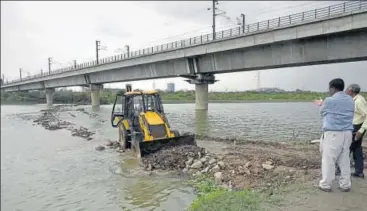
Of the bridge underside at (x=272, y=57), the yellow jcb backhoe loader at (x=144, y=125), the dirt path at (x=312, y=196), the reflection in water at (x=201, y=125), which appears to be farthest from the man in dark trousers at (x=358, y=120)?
the bridge underside at (x=272, y=57)

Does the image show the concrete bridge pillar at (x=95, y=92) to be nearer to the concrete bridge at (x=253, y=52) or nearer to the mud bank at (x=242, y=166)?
the concrete bridge at (x=253, y=52)

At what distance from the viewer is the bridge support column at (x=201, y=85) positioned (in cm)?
4194

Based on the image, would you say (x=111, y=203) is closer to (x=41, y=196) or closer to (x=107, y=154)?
(x=41, y=196)

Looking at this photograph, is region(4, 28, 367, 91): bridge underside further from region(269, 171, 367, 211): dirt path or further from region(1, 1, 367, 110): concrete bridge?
region(269, 171, 367, 211): dirt path

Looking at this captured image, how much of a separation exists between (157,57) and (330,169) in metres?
38.6

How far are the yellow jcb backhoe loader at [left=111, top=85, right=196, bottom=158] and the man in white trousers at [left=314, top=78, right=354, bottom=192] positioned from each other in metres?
6.37

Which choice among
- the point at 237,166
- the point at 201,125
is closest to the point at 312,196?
the point at 237,166

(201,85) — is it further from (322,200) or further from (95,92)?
(322,200)

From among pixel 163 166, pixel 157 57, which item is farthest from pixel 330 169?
pixel 157 57

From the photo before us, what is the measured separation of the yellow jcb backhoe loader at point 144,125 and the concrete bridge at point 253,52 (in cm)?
1655

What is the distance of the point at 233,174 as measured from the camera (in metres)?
8.80

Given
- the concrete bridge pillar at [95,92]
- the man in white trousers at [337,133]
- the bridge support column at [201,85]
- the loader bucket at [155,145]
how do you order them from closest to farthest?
the man in white trousers at [337,133] < the loader bucket at [155,145] < the bridge support column at [201,85] < the concrete bridge pillar at [95,92]

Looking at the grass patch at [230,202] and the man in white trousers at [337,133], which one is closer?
the grass patch at [230,202]

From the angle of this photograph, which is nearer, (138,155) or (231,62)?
(138,155)
